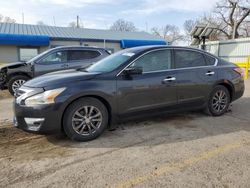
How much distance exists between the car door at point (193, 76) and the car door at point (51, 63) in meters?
5.16

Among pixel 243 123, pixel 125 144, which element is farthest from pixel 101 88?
pixel 243 123

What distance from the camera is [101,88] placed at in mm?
4309

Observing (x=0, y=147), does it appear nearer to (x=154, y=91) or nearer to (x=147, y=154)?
(x=147, y=154)

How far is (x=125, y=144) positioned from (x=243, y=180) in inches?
72.4

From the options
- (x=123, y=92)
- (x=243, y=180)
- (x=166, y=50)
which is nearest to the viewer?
(x=243, y=180)

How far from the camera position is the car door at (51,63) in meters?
8.87

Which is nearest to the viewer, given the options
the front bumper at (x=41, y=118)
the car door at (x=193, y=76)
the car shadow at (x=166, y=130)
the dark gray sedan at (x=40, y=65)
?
the front bumper at (x=41, y=118)

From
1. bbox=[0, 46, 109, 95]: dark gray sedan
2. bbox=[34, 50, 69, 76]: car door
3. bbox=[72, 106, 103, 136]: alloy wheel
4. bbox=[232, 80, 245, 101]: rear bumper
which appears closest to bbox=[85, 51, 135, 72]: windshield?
bbox=[72, 106, 103, 136]: alloy wheel

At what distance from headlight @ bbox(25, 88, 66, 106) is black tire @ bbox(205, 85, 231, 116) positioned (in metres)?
3.41

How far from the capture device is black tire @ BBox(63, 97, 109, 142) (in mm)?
4125

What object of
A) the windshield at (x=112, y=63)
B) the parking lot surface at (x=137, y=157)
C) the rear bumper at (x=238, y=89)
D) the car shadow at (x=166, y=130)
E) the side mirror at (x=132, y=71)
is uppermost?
the windshield at (x=112, y=63)

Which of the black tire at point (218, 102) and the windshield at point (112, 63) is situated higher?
the windshield at point (112, 63)

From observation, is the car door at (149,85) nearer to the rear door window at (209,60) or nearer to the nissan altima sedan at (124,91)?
the nissan altima sedan at (124,91)

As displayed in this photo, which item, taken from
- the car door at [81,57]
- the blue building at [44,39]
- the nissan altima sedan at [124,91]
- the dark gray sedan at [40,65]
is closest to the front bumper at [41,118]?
the nissan altima sedan at [124,91]
